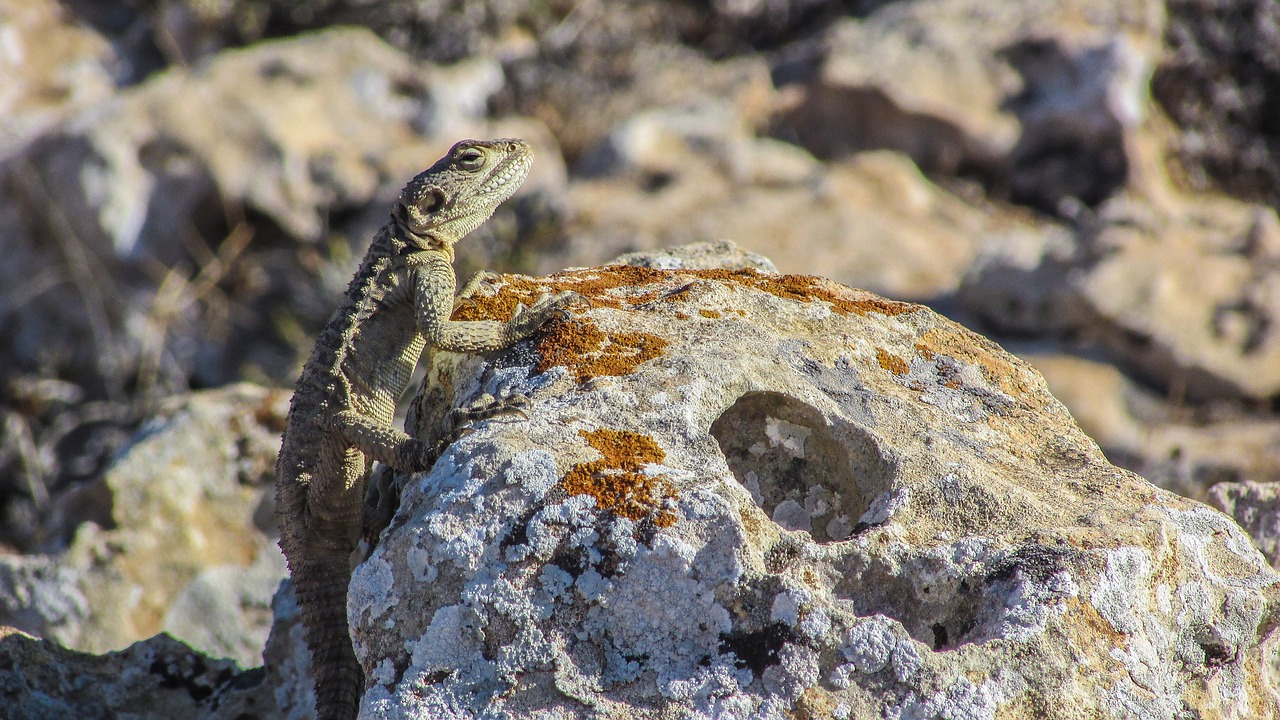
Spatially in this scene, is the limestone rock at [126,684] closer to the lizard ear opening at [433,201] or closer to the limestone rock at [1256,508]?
the lizard ear opening at [433,201]

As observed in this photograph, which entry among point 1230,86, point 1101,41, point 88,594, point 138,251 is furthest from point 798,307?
point 1230,86

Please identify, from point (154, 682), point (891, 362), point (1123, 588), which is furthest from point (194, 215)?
point (1123, 588)

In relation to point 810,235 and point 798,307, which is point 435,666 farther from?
point 810,235

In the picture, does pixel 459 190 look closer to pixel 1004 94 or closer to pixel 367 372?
pixel 367 372

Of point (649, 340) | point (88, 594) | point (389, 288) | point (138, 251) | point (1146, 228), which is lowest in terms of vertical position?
point (138, 251)

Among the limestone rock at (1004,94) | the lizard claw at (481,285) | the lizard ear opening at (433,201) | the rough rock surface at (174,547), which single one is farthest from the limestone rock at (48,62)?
the lizard claw at (481,285)

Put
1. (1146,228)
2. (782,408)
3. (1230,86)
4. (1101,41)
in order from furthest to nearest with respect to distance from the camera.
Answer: (1230,86), (1101,41), (1146,228), (782,408)
